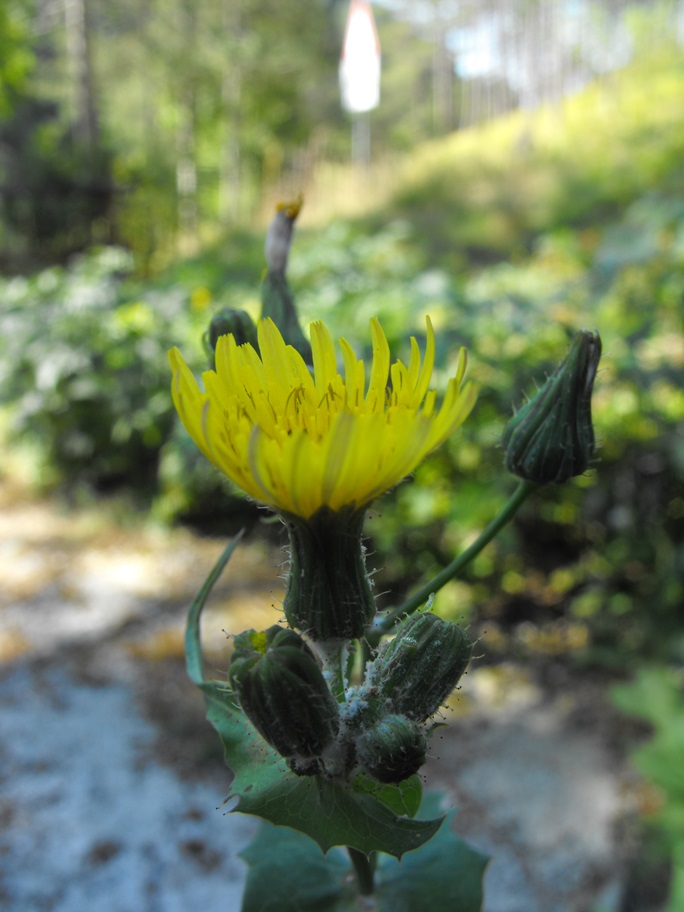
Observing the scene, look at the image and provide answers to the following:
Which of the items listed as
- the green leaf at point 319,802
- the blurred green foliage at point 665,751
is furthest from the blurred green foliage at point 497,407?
the green leaf at point 319,802

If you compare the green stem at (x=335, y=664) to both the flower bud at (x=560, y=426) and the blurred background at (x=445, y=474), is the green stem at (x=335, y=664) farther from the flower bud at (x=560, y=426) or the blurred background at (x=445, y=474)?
the flower bud at (x=560, y=426)

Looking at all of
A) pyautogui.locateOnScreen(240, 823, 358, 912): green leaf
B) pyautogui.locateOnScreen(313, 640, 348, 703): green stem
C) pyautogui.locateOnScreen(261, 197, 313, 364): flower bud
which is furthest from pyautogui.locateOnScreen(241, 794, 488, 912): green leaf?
pyautogui.locateOnScreen(261, 197, 313, 364): flower bud

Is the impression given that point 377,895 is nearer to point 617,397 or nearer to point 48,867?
point 48,867

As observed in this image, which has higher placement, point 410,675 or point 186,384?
point 186,384

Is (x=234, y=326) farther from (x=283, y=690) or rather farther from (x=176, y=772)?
(x=176, y=772)

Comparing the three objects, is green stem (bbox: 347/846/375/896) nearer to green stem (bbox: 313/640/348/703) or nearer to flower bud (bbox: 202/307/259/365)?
green stem (bbox: 313/640/348/703)

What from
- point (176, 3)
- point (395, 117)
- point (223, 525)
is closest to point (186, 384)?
point (223, 525)

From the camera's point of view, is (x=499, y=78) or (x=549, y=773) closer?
(x=549, y=773)

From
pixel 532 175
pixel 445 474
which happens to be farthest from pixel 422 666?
pixel 532 175
